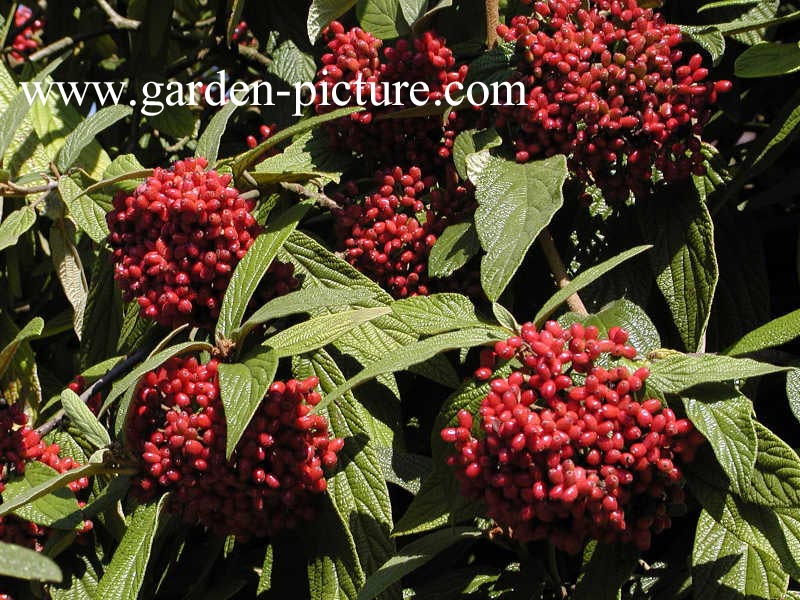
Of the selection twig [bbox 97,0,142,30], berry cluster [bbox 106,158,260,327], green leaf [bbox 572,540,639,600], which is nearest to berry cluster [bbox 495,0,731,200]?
berry cluster [bbox 106,158,260,327]

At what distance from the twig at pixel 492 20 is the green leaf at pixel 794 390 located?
0.79 meters

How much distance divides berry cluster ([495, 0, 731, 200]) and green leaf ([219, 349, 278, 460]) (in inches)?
21.6

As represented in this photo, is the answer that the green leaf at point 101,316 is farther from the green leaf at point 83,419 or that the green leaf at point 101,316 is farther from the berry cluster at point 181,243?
the green leaf at point 83,419

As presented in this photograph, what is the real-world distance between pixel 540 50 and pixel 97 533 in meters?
1.14

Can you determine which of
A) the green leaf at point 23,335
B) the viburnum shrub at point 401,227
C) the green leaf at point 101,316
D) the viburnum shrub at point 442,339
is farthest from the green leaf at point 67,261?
the viburnum shrub at point 401,227

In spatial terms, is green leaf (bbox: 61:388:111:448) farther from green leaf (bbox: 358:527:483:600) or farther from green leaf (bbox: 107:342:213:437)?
green leaf (bbox: 358:527:483:600)

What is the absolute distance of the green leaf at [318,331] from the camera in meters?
1.47

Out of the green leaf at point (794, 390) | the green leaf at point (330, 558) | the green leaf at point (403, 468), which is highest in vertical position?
the green leaf at point (794, 390)

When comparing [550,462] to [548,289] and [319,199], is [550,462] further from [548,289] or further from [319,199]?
[319,199]

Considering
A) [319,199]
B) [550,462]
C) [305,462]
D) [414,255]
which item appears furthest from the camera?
[319,199]

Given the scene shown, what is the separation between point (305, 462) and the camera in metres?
1.51

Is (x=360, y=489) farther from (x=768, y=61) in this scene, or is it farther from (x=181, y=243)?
(x=768, y=61)

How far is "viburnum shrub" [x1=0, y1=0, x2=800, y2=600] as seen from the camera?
135cm

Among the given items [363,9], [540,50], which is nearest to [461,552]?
[540,50]
